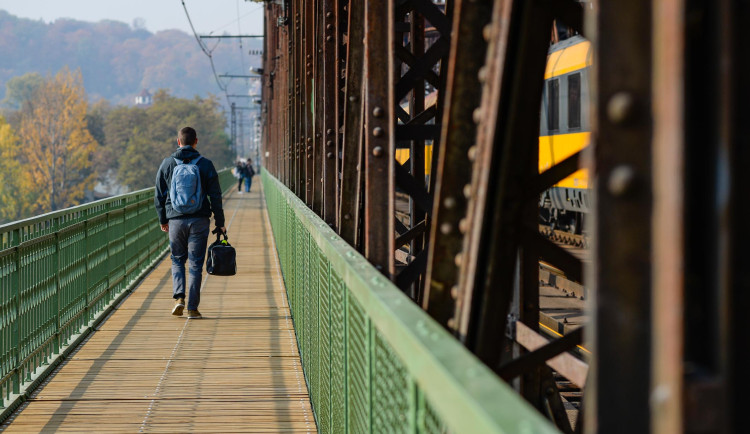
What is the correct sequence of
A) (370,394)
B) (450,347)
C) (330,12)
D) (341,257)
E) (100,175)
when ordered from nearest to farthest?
(450,347) < (370,394) < (341,257) < (330,12) < (100,175)

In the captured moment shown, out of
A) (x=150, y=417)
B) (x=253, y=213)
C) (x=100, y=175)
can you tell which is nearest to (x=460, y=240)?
(x=150, y=417)

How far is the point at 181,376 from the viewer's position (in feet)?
24.7

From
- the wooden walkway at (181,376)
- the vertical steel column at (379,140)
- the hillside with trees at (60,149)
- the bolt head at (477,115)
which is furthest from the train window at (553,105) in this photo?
the hillside with trees at (60,149)

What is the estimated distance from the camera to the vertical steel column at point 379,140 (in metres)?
4.11

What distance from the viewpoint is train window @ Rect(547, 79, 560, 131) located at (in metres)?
19.7

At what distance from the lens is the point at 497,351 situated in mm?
2631

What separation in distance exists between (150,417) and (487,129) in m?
4.56

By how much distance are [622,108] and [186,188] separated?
8.23 m

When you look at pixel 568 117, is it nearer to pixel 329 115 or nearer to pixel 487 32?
pixel 329 115

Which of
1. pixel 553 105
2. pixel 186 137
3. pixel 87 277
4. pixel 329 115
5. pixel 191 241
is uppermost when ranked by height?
pixel 553 105

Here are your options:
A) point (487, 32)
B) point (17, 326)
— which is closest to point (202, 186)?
point (17, 326)

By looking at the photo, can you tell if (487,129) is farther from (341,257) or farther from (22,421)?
(22,421)

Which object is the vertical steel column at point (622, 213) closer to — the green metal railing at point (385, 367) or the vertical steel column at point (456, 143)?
the green metal railing at point (385, 367)
